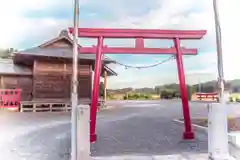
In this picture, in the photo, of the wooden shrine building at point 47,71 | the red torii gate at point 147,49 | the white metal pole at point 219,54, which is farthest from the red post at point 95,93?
the wooden shrine building at point 47,71

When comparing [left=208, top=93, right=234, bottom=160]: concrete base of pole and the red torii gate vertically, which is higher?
the red torii gate

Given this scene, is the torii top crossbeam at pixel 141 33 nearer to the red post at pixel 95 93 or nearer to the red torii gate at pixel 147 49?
the red torii gate at pixel 147 49

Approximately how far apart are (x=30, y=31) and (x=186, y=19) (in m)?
6.22

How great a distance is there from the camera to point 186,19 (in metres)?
7.11

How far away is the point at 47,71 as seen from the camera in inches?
464

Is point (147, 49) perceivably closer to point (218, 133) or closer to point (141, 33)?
point (141, 33)

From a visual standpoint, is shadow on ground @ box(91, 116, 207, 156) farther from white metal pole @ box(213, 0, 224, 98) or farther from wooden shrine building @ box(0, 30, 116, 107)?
wooden shrine building @ box(0, 30, 116, 107)

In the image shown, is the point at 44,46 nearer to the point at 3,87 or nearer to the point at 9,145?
the point at 3,87

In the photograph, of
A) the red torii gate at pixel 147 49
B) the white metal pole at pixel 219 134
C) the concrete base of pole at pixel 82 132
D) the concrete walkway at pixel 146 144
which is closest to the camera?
the concrete base of pole at pixel 82 132

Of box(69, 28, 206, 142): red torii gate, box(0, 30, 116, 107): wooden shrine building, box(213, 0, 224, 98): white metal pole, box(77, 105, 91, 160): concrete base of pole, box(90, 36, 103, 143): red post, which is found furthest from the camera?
box(0, 30, 116, 107): wooden shrine building

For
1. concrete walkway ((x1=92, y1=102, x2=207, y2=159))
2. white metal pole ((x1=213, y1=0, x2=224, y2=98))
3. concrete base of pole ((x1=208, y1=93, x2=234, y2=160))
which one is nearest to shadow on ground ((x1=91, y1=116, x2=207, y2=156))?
concrete walkway ((x1=92, y1=102, x2=207, y2=159))

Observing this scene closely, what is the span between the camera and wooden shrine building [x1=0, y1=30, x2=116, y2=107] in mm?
11445

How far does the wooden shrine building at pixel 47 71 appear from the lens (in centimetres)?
1145

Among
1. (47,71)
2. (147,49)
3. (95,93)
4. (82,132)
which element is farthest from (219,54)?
(47,71)
